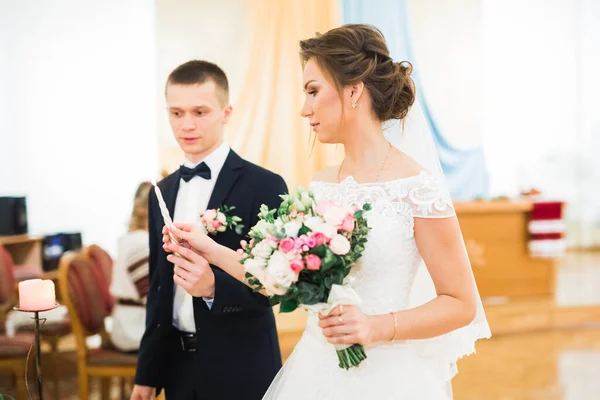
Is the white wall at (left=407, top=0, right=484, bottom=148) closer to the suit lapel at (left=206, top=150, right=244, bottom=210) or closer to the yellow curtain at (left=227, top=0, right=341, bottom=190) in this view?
the yellow curtain at (left=227, top=0, right=341, bottom=190)

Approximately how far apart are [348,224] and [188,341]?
809mm

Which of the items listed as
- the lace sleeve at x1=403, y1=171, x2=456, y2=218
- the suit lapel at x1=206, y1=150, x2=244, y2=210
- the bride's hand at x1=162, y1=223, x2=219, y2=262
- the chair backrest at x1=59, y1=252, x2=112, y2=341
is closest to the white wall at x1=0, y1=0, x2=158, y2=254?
the chair backrest at x1=59, y1=252, x2=112, y2=341

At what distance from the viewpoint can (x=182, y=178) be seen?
213cm

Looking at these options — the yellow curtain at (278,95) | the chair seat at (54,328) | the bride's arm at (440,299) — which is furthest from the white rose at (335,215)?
the yellow curtain at (278,95)

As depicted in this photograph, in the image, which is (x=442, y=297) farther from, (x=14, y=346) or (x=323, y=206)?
(x=14, y=346)

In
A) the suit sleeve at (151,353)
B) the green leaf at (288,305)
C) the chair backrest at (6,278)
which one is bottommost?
the chair backrest at (6,278)

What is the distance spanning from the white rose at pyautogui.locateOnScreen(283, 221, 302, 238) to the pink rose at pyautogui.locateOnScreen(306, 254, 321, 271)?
8 centimetres

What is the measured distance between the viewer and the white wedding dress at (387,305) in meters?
1.65

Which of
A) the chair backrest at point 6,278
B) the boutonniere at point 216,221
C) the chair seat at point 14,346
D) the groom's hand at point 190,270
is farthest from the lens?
the chair backrest at point 6,278

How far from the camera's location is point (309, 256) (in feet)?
4.57

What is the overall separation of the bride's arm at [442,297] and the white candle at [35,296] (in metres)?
0.94

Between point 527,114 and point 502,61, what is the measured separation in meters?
0.88

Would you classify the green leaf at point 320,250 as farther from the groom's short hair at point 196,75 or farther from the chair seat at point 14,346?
the chair seat at point 14,346

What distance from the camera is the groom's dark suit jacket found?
6.38ft
